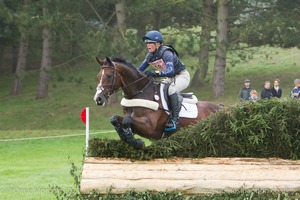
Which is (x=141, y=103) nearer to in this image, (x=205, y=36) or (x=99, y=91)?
(x=99, y=91)

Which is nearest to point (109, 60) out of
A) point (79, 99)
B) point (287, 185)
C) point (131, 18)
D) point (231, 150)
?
point (231, 150)

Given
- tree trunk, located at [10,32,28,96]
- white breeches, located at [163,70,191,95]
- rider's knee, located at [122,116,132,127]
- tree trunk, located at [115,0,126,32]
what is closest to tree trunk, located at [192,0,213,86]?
tree trunk, located at [115,0,126,32]

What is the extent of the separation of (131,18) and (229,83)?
733 centimetres

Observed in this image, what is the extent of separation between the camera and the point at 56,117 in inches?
1316

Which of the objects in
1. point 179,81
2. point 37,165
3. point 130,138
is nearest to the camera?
point 130,138

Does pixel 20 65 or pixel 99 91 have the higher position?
pixel 20 65

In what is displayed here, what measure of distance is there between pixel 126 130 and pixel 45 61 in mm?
28134

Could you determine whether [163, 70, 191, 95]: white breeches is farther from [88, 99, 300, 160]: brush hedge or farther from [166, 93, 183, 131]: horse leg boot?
[88, 99, 300, 160]: brush hedge

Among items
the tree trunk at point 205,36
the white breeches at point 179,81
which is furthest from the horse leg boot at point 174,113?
the tree trunk at point 205,36

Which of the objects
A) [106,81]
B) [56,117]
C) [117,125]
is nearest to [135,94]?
[106,81]

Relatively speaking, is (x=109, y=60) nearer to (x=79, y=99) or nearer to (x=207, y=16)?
(x=207, y=16)

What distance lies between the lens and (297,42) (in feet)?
98.8

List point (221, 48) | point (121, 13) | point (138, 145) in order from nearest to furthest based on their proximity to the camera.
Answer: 1. point (138, 145)
2. point (221, 48)
3. point (121, 13)

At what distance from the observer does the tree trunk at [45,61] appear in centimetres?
3331
